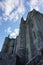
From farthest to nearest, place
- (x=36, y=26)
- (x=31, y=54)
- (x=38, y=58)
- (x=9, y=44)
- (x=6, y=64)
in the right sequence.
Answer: (x=9, y=44), (x=36, y=26), (x=31, y=54), (x=6, y=64), (x=38, y=58)

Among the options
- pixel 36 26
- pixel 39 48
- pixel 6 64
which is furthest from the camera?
pixel 36 26

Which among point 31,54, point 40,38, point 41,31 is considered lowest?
point 31,54

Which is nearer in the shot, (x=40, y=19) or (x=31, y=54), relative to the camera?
(x=31, y=54)

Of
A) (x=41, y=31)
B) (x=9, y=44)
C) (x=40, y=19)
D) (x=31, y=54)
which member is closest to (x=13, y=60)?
(x=31, y=54)

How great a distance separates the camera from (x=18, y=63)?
30891 millimetres

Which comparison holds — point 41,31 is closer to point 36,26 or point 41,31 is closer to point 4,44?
point 36,26

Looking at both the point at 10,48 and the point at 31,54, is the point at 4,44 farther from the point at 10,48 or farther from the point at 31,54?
the point at 31,54

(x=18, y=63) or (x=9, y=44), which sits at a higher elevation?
(x=9, y=44)

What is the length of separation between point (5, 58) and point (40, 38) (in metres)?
9.53

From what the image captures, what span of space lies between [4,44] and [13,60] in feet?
83.7

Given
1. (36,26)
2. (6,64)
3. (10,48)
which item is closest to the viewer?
(6,64)

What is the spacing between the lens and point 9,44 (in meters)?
53.7

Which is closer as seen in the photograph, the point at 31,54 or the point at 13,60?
the point at 13,60

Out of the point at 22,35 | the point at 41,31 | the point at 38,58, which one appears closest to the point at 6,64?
the point at 38,58
